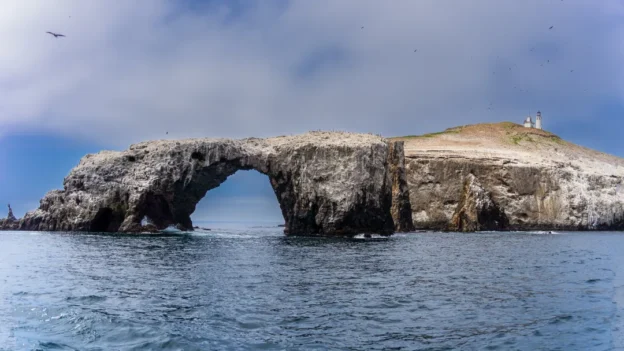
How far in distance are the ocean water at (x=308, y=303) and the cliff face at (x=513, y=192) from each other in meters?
48.3

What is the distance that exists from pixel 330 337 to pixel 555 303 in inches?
331

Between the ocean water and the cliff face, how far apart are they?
48.3m

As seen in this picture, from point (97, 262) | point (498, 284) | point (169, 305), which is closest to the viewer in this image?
point (169, 305)

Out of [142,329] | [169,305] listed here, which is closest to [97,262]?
[169,305]

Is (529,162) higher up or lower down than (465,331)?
higher up

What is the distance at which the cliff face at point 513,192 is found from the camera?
77.5 m

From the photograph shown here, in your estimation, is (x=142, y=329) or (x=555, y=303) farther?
(x=555, y=303)

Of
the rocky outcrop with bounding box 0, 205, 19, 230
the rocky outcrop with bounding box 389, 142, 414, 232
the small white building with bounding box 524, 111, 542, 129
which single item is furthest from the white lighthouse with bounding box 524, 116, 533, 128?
the rocky outcrop with bounding box 0, 205, 19, 230

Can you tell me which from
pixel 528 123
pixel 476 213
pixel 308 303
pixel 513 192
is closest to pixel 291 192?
pixel 476 213

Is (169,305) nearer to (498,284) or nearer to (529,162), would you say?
(498,284)

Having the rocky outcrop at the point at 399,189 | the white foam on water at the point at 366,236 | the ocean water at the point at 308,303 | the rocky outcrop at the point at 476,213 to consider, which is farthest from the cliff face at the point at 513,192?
the ocean water at the point at 308,303

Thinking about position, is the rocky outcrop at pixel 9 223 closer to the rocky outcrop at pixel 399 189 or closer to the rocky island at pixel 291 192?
the rocky island at pixel 291 192

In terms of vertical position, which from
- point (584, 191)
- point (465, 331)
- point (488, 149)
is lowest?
point (465, 331)

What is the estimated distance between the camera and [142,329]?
13891mm
